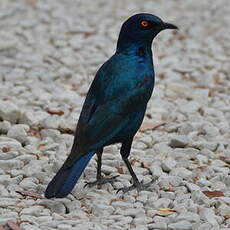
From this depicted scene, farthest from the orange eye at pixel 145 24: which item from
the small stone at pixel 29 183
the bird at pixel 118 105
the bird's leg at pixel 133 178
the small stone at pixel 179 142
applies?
the small stone at pixel 29 183

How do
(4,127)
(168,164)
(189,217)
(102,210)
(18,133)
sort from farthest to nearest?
(4,127), (18,133), (168,164), (102,210), (189,217)

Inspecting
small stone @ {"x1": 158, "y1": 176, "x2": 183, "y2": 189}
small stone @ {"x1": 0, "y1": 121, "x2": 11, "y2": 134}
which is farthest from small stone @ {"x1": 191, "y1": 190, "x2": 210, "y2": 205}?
small stone @ {"x1": 0, "y1": 121, "x2": 11, "y2": 134}

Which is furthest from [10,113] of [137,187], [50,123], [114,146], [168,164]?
[137,187]

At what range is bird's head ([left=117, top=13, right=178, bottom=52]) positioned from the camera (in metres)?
4.68

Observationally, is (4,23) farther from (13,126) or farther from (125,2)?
(13,126)

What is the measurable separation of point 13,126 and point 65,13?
404 cm

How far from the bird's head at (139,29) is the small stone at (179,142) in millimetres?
986

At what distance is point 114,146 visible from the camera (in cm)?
532

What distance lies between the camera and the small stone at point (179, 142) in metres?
5.41

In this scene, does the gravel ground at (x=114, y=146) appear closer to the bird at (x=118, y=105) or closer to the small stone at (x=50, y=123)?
the small stone at (x=50, y=123)

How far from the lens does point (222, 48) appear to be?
8250 mm

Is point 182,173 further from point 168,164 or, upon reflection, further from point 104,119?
point 104,119

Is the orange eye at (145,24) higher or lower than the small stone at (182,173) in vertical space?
higher

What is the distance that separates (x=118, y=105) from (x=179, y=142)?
1113 millimetres
